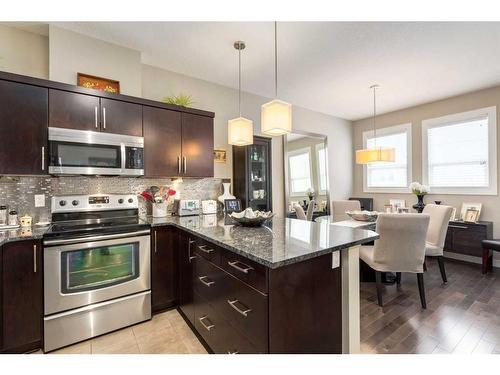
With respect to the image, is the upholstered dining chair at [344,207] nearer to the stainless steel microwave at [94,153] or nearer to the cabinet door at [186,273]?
the cabinet door at [186,273]

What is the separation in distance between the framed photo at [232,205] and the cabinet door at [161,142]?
843 millimetres

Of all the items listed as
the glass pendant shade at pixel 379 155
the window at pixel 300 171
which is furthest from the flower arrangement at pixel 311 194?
the glass pendant shade at pixel 379 155

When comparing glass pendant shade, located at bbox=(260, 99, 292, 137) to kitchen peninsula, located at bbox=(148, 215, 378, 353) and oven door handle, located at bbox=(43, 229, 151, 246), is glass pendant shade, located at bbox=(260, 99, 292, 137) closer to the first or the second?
kitchen peninsula, located at bbox=(148, 215, 378, 353)

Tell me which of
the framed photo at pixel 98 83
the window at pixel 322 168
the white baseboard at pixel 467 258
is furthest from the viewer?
the window at pixel 322 168

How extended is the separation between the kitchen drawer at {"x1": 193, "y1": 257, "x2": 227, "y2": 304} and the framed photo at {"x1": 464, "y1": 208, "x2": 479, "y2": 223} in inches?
166

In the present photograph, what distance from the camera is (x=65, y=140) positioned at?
2.10m

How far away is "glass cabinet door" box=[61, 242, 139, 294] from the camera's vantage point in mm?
1907

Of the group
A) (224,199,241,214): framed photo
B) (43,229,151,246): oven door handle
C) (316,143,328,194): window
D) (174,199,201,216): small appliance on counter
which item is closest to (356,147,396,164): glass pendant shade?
(316,143,328,194): window

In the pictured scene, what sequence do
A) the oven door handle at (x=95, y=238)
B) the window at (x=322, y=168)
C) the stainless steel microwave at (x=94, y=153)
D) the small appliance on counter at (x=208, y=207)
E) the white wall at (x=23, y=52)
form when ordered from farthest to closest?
the window at (x=322, y=168)
the small appliance on counter at (x=208, y=207)
the white wall at (x=23, y=52)
the stainless steel microwave at (x=94, y=153)
the oven door handle at (x=95, y=238)

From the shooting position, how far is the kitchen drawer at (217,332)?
1.38m

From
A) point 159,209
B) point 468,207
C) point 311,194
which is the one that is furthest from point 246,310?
point 468,207

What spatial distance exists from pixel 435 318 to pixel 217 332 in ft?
6.78

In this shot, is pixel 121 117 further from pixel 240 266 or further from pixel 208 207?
pixel 240 266
